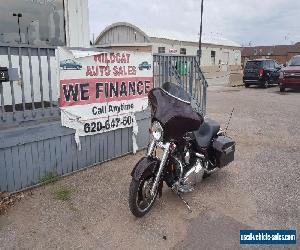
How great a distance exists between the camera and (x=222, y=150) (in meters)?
4.90

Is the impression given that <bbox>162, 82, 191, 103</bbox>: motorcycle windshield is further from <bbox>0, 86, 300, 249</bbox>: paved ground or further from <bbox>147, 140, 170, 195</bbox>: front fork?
<bbox>0, 86, 300, 249</bbox>: paved ground

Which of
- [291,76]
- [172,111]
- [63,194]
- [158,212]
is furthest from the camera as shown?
[291,76]

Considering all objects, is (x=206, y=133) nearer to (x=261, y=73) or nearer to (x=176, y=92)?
(x=176, y=92)

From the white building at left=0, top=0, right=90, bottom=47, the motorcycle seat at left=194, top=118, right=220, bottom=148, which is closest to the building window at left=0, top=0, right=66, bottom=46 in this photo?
the white building at left=0, top=0, right=90, bottom=47

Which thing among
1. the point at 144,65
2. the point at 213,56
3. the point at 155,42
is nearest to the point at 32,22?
the point at 144,65

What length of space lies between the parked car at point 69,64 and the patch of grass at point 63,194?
1.95m

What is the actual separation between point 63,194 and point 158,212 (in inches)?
58.4

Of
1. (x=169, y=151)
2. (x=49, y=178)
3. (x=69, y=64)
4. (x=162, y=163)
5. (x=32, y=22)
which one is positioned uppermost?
(x=32, y=22)

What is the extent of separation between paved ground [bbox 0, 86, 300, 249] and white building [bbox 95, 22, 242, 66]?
18.9 m

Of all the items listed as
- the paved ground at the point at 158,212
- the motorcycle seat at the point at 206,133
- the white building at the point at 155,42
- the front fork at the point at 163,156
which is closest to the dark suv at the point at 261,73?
the white building at the point at 155,42

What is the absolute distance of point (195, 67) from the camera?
798 centimetres

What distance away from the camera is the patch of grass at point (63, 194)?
4513mm

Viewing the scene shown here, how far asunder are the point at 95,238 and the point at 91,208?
705 mm

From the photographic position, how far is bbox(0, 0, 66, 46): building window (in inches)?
235
